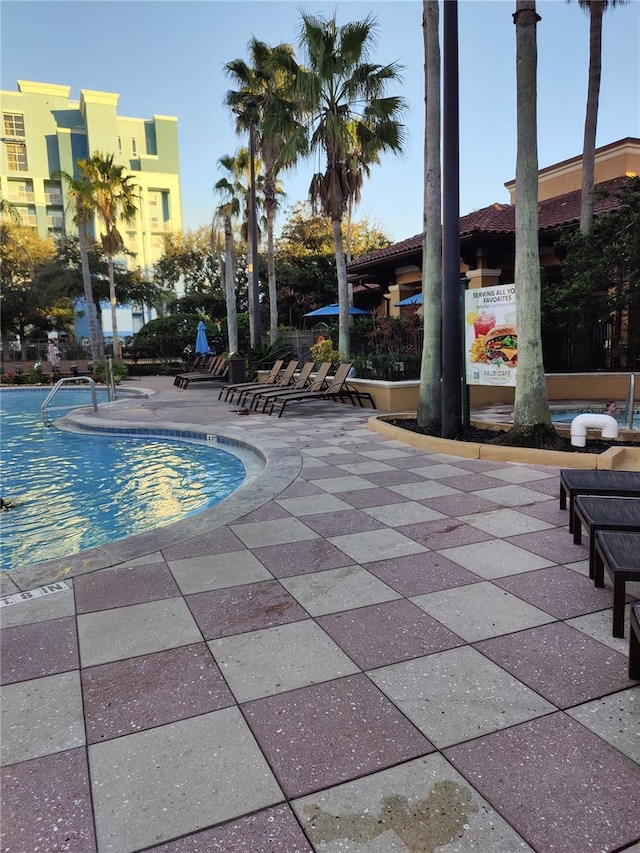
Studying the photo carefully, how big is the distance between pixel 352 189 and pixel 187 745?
15.0 metres

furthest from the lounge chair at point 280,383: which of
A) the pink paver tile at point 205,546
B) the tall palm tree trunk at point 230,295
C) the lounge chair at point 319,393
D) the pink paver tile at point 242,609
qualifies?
the pink paver tile at point 242,609

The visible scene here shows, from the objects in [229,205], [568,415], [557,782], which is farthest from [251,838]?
[229,205]

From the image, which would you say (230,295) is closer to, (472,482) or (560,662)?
(472,482)

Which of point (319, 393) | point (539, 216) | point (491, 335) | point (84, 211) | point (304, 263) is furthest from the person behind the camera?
point (304, 263)

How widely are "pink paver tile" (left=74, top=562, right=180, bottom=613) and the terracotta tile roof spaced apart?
1305 centimetres

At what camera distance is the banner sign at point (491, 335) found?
7641 mm

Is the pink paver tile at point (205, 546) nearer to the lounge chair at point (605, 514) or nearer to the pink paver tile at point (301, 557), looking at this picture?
the pink paver tile at point (301, 557)

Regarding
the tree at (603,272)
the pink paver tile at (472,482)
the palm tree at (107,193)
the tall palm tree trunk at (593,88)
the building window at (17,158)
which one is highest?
the building window at (17,158)

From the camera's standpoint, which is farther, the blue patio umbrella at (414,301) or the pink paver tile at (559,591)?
the blue patio umbrella at (414,301)

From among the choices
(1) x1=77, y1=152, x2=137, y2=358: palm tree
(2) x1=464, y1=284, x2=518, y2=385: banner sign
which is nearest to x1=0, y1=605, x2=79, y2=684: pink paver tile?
(2) x1=464, y1=284, x2=518, y2=385: banner sign

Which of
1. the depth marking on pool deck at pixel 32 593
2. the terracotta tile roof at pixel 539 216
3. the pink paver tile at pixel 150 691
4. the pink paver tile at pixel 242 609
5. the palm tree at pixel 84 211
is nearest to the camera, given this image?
the pink paver tile at pixel 150 691

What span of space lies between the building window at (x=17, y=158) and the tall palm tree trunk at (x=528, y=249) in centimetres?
5079

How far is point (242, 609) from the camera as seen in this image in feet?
10.8

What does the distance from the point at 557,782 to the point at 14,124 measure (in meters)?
58.3
